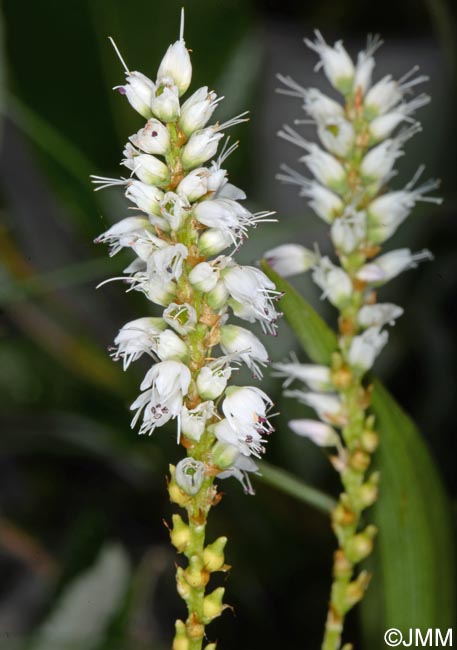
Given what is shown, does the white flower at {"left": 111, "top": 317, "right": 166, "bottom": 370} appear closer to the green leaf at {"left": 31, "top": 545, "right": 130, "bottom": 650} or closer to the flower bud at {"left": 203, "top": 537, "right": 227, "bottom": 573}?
the flower bud at {"left": 203, "top": 537, "right": 227, "bottom": 573}

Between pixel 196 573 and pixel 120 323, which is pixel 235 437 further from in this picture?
pixel 120 323

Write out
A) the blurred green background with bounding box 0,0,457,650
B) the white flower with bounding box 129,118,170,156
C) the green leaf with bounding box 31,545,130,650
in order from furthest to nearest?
the blurred green background with bounding box 0,0,457,650, the green leaf with bounding box 31,545,130,650, the white flower with bounding box 129,118,170,156

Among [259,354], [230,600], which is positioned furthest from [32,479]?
[259,354]

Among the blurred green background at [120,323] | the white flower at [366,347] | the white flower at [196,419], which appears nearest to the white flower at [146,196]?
the white flower at [196,419]

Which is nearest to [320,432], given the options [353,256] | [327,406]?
[327,406]

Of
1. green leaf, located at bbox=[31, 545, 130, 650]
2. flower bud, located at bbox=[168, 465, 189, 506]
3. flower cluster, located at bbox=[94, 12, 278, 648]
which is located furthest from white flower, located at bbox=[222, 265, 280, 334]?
green leaf, located at bbox=[31, 545, 130, 650]
